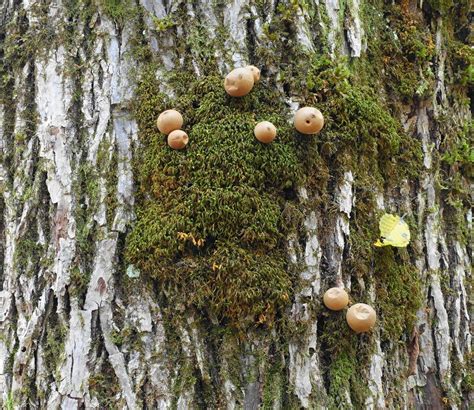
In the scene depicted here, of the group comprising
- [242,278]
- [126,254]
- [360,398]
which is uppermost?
[126,254]

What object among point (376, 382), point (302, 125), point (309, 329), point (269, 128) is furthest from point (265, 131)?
point (376, 382)

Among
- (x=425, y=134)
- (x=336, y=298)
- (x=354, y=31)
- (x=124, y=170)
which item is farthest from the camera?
(x=425, y=134)

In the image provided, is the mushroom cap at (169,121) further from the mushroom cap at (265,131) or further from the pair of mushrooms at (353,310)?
the pair of mushrooms at (353,310)

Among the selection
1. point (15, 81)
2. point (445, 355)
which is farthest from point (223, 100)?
point (445, 355)

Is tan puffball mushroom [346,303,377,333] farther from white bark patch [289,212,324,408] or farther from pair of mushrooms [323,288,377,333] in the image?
white bark patch [289,212,324,408]

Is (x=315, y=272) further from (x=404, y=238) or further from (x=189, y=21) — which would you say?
(x=189, y=21)

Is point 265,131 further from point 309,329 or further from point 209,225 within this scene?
point 309,329
